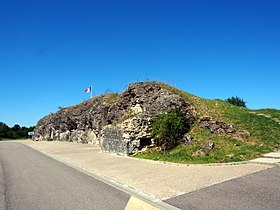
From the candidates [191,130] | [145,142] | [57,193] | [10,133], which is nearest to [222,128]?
[191,130]

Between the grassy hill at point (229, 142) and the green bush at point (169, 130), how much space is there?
1.72 feet

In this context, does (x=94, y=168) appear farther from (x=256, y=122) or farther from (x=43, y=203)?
(x=256, y=122)

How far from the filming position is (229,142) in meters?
13.6

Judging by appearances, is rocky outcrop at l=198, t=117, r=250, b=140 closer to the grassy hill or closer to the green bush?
the grassy hill

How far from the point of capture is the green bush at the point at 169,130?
15.4 m

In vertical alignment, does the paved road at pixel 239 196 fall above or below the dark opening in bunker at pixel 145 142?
below

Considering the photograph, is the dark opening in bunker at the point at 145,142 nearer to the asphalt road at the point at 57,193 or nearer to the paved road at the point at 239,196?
the asphalt road at the point at 57,193

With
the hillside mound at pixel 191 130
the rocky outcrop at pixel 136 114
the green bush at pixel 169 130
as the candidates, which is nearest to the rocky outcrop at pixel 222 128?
the hillside mound at pixel 191 130

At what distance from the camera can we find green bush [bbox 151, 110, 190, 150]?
15367 mm

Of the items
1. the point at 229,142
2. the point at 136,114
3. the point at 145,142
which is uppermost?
the point at 136,114

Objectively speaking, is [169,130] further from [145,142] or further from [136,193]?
[136,193]

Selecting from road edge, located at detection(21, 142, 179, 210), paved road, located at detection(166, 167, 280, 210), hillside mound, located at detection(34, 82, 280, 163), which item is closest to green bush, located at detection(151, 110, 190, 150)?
hillside mound, located at detection(34, 82, 280, 163)

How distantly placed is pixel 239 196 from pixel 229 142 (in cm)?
712

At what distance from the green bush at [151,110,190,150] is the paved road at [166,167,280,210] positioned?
711 centimetres
